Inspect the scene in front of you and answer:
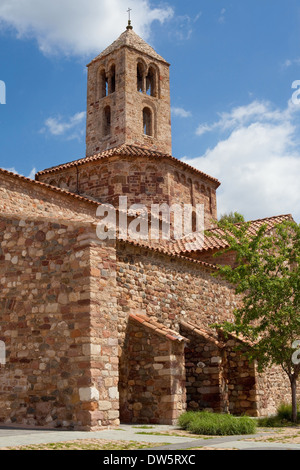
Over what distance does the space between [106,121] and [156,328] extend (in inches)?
645

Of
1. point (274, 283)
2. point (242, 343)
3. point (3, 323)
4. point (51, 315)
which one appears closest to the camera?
point (51, 315)

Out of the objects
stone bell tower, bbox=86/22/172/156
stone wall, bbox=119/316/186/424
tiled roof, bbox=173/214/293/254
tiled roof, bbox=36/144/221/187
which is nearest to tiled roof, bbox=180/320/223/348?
stone wall, bbox=119/316/186/424

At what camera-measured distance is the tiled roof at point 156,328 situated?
10992 millimetres

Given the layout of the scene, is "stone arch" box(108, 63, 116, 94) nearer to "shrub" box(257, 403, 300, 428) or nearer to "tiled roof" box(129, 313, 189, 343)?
"tiled roof" box(129, 313, 189, 343)

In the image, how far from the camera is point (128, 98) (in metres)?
24.2

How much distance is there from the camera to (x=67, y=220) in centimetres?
1020

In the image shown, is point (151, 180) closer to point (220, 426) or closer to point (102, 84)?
point (102, 84)

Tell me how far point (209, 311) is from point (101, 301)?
5.86 m

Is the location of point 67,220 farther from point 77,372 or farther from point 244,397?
point 244,397

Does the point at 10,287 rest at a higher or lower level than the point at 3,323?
higher

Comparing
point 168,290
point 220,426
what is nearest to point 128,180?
point 168,290

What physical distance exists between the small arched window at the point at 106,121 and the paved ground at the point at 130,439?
18.1 meters

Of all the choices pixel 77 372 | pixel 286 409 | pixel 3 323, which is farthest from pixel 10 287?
pixel 286 409

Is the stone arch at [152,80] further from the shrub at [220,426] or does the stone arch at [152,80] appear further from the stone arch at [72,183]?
the shrub at [220,426]
